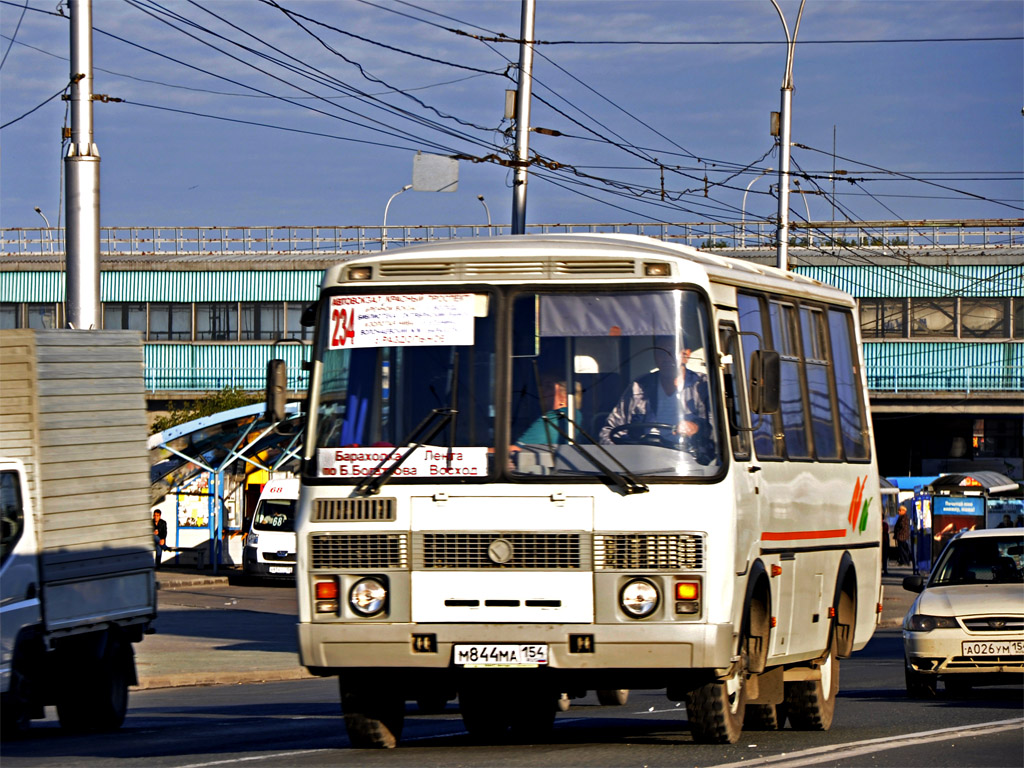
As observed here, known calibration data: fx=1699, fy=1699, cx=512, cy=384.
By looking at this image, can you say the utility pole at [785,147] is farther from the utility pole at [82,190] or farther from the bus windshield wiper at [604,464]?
the bus windshield wiper at [604,464]

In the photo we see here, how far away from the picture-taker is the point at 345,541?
966cm

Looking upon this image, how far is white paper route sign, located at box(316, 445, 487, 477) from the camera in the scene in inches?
376

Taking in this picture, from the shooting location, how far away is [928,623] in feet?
50.9

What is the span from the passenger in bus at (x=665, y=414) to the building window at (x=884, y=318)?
5070cm

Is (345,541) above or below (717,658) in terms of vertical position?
above

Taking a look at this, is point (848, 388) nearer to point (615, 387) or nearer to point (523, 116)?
point (615, 387)

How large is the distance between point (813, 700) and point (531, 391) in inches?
163

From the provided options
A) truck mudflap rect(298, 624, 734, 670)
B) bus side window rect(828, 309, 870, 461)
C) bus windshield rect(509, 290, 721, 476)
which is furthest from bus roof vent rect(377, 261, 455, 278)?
bus side window rect(828, 309, 870, 461)

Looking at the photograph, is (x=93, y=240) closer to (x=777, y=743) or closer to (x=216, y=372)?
(x=777, y=743)

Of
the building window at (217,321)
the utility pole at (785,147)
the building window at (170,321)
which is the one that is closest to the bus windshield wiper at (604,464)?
the utility pole at (785,147)

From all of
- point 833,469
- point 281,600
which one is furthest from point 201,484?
point 833,469

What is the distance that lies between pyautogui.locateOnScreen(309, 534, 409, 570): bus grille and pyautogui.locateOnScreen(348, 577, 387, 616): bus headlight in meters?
0.10

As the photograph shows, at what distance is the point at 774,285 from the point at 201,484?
35956 millimetres

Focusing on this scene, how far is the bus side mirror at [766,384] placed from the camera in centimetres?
995
